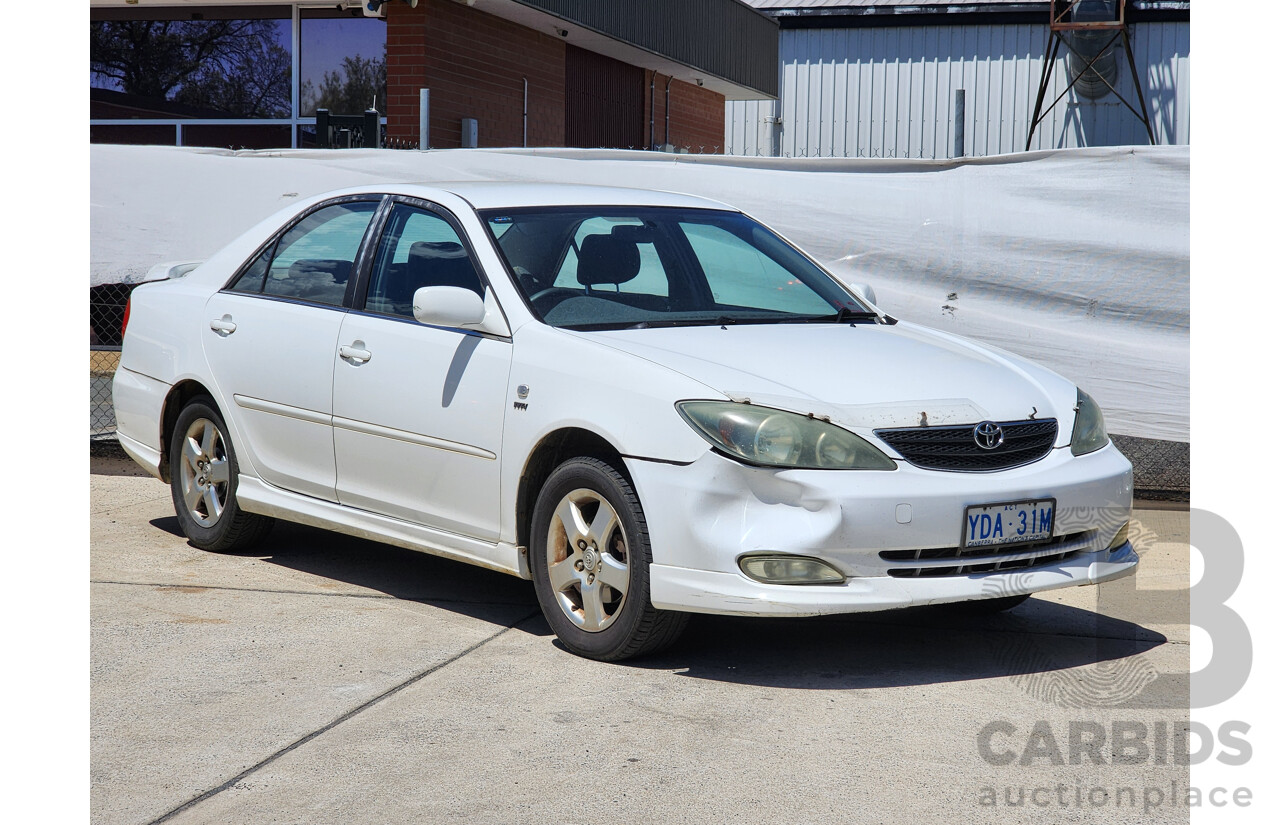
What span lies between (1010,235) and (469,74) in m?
8.19

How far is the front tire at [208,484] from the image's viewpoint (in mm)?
6230

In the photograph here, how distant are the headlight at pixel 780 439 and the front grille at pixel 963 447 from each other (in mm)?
94

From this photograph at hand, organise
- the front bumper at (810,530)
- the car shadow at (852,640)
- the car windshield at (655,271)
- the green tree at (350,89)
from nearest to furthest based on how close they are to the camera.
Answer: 1. the front bumper at (810,530)
2. the car shadow at (852,640)
3. the car windshield at (655,271)
4. the green tree at (350,89)

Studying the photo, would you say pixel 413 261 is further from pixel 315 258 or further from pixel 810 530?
pixel 810 530

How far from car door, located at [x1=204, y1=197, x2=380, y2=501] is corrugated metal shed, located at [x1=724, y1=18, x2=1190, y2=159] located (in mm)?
22911

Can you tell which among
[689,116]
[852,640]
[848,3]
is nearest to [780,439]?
[852,640]

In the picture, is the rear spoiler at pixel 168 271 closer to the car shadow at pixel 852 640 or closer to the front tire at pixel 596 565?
the car shadow at pixel 852 640

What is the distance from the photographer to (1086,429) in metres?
4.85

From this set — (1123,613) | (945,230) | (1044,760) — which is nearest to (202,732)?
(1044,760)

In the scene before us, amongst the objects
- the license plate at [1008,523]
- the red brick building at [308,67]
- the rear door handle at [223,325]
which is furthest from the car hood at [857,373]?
the red brick building at [308,67]

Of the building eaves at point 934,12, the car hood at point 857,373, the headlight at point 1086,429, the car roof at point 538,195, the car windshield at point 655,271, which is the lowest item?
the headlight at point 1086,429

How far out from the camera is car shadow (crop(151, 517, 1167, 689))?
15.2 feet

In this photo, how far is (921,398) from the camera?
4.49 metres

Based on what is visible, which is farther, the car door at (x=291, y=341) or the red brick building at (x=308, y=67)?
the red brick building at (x=308, y=67)
